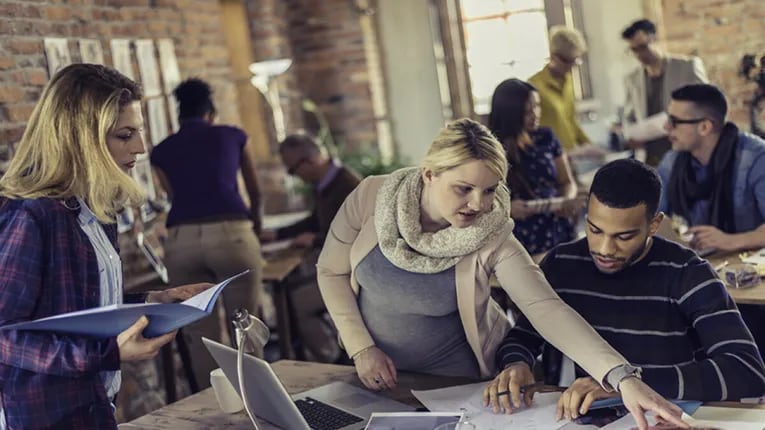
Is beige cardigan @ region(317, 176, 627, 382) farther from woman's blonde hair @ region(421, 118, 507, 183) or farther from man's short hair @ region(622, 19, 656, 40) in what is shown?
man's short hair @ region(622, 19, 656, 40)

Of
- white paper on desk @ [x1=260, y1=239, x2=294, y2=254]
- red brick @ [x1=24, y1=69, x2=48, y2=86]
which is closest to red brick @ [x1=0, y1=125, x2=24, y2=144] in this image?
red brick @ [x1=24, y1=69, x2=48, y2=86]

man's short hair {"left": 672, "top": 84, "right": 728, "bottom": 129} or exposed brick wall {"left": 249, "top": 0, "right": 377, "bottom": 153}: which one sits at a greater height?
exposed brick wall {"left": 249, "top": 0, "right": 377, "bottom": 153}

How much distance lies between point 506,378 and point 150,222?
3098 mm

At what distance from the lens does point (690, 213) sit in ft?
12.4

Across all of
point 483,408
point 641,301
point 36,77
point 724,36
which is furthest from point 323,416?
point 724,36

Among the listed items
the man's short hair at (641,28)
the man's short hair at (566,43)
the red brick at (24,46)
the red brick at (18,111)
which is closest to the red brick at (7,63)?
the red brick at (24,46)

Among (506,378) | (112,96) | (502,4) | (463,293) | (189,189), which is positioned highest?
(502,4)

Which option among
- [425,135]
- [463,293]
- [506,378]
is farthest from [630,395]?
[425,135]

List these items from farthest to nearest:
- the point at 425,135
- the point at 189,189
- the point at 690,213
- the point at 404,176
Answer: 1. the point at 425,135
2. the point at 189,189
3. the point at 690,213
4. the point at 404,176

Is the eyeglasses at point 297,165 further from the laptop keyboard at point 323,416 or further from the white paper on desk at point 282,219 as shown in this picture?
the laptop keyboard at point 323,416

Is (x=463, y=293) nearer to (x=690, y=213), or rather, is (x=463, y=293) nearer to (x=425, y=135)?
(x=690, y=213)

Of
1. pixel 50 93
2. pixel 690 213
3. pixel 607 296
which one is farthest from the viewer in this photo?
pixel 690 213

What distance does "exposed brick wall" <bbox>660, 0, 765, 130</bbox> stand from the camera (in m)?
6.88

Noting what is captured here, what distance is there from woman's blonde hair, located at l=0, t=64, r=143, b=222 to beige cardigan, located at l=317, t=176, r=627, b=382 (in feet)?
2.24
